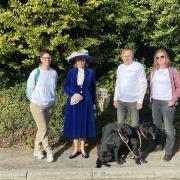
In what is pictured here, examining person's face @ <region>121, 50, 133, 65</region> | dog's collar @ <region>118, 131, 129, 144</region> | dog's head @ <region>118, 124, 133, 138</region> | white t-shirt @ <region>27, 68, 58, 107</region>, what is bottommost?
dog's collar @ <region>118, 131, 129, 144</region>

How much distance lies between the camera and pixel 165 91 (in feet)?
25.8

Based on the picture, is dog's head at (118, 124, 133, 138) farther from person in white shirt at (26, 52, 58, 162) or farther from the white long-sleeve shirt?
person in white shirt at (26, 52, 58, 162)

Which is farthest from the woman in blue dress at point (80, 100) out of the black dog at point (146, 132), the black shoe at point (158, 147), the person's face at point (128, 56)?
the black shoe at point (158, 147)

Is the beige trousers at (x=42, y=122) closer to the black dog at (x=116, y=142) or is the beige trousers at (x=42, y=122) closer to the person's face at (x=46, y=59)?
the person's face at (x=46, y=59)

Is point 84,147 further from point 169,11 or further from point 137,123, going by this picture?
point 169,11

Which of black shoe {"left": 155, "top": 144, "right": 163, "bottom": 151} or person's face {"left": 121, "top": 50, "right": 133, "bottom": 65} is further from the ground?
person's face {"left": 121, "top": 50, "right": 133, "bottom": 65}

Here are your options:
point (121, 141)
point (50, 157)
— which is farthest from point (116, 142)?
point (50, 157)

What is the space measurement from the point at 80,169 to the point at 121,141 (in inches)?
31.7

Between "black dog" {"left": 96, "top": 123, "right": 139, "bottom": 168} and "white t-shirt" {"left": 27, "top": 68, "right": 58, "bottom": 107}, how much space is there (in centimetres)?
107

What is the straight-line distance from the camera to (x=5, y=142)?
869 centimetres

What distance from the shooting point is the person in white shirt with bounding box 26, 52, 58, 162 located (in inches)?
303

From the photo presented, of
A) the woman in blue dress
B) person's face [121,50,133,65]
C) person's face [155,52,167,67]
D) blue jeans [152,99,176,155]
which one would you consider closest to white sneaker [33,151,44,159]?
the woman in blue dress

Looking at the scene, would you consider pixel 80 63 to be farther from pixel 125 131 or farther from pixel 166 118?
pixel 166 118

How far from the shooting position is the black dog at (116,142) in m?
7.76
